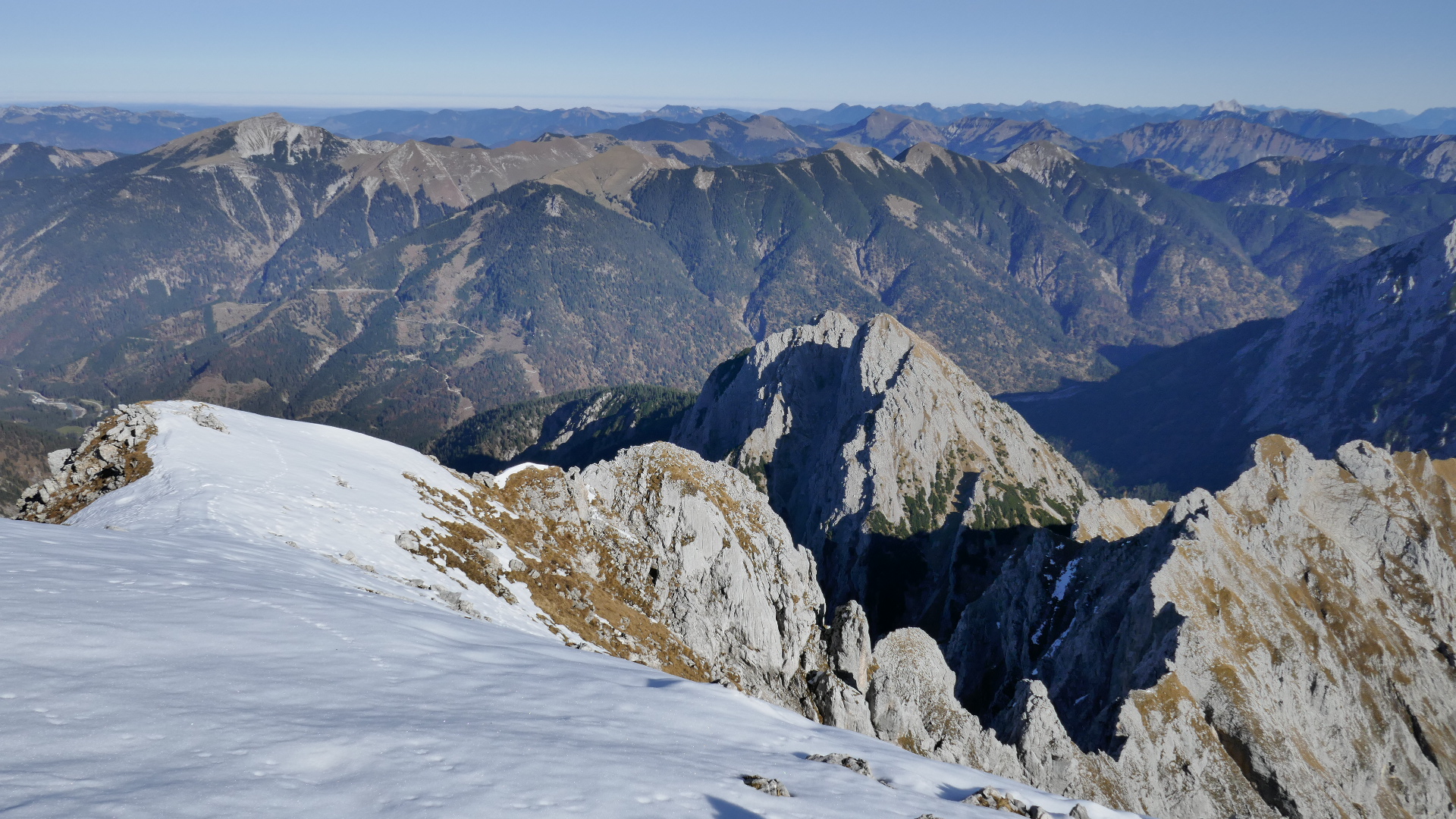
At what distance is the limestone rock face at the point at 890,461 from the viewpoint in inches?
6314

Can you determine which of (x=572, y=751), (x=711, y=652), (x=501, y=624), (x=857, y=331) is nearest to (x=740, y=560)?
(x=711, y=652)

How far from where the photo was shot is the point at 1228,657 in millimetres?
85000

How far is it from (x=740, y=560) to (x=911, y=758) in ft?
176

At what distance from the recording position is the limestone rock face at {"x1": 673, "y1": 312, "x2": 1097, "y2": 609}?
160m

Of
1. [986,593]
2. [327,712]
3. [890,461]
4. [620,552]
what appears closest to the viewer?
[327,712]

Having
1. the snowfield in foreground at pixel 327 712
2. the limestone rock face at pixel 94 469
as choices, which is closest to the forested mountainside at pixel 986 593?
the limestone rock face at pixel 94 469

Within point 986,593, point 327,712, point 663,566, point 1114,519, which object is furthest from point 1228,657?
point 327,712

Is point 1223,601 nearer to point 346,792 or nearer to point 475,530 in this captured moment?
point 475,530

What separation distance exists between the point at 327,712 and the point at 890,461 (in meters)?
155

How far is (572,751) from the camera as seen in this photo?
808 inches

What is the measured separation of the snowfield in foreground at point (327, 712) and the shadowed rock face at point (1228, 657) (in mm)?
41985

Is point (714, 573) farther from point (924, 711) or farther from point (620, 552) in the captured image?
point (924, 711)

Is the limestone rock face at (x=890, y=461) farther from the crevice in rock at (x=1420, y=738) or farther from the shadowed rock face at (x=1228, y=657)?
the crevice in rock at (x=1420, y=738)

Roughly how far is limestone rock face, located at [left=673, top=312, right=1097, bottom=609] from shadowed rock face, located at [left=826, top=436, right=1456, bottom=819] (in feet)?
137
